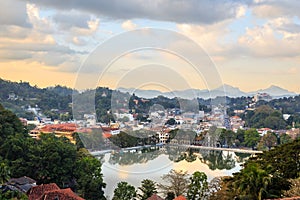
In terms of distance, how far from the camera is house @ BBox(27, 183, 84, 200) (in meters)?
11.5

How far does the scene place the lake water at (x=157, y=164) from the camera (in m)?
20.6

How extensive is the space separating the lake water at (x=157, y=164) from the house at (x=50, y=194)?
13.7 ft

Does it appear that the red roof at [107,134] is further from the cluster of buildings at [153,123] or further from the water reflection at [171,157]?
the water reflection at [171,157]

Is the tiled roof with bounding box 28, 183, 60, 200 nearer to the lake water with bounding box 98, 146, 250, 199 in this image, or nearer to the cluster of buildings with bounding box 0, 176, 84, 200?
the cluster of buildings with bounding box 0, 176, 84, 200

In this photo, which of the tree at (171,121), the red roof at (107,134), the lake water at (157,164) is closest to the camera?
the lake water at (157,164)

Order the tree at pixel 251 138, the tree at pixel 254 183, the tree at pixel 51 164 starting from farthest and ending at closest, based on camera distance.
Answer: the tree at pixel 251 138 → the tree at pixel 51 164 → the tree at pixel 254 183

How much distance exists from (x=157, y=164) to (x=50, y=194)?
1297 cm

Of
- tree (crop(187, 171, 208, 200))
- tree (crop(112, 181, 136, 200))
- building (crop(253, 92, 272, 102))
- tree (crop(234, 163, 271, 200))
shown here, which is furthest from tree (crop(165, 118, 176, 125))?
building (crop(253, 92, 272, 102))

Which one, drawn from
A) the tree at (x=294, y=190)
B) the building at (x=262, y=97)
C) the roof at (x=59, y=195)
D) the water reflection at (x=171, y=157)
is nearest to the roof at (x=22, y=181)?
the roof at (x=59, y=195)

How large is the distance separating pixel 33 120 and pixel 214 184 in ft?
124

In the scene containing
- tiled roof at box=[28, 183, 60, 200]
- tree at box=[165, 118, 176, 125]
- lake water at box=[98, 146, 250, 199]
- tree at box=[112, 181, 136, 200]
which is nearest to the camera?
tiled roof at box=[28, 183, 60, 200]

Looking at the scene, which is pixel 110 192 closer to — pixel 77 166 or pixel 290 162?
pixel 77 166

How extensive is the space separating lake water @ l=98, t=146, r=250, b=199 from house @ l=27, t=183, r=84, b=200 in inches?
165

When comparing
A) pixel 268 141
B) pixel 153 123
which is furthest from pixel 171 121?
pixel 268 141
